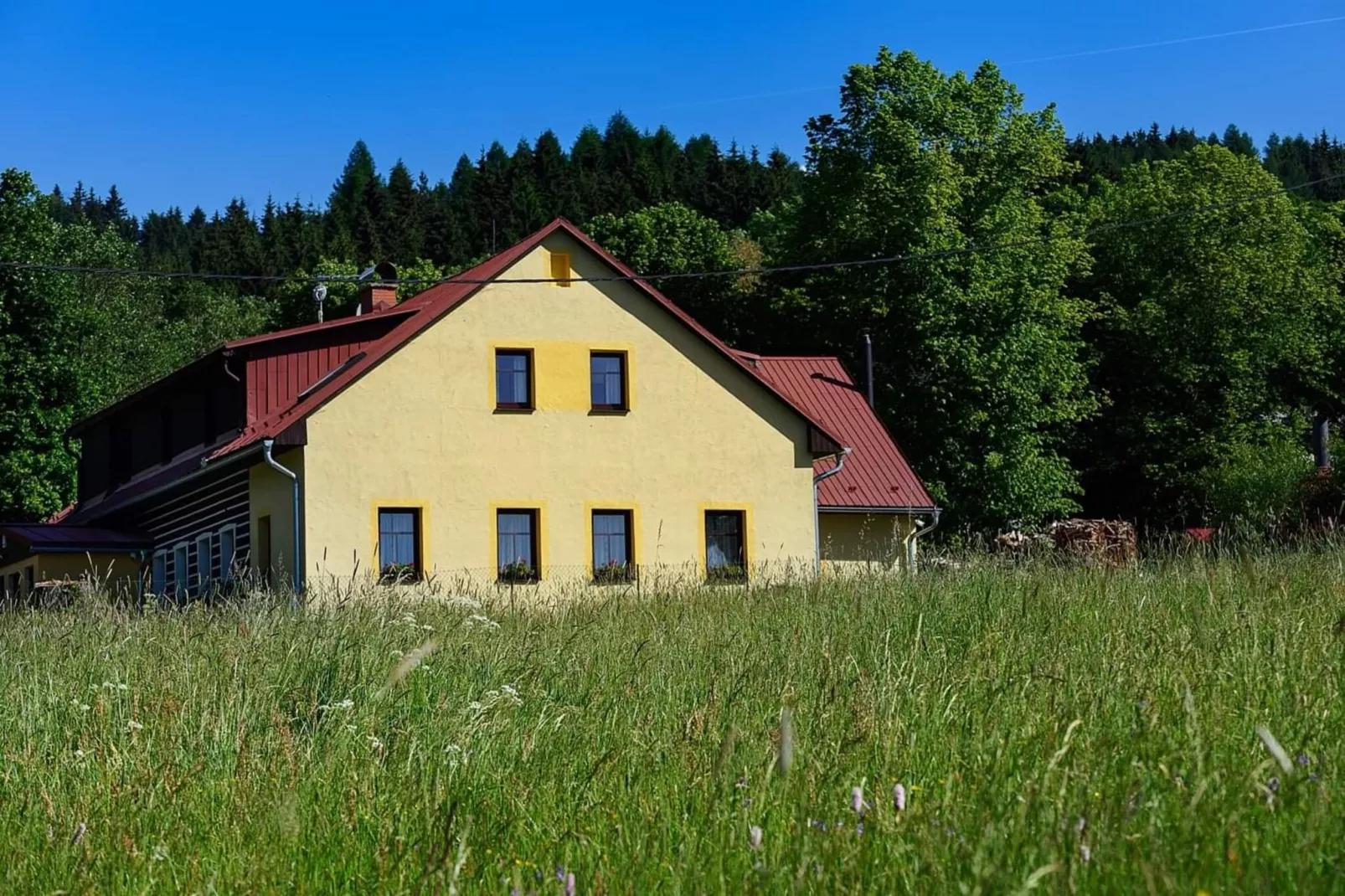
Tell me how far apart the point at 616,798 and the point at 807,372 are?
102 ft

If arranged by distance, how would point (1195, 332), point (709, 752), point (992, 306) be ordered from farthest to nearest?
point (1195, 332) < point (992, 306) < point (709, 752)

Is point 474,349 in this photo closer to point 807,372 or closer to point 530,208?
point 807,372

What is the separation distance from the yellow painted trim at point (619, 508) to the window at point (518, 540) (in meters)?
0.88

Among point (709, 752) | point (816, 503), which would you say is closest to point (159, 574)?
point (816, 503)

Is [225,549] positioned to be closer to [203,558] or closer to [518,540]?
[203,558]

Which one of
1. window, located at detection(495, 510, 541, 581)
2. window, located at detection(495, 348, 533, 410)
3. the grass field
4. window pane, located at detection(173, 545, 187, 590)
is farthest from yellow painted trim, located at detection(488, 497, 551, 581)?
the grass field

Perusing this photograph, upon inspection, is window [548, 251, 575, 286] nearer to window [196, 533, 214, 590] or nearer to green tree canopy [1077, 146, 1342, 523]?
window [196, 533, 214, 590]

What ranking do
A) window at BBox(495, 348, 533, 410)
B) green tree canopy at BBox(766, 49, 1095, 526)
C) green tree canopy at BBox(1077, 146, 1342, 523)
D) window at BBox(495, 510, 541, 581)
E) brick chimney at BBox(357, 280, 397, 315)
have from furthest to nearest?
1. green tree canopy at BBox(1077, 146, 1342, 523)
2. green tree canopy at BBox(766, 49, 1095, 526)
3. brick chimney at BBox(357, 280, 397, 315)
4. window at BBox(495, 348, 533, 410)
5. window at BBox(495, 510, 541, 581)

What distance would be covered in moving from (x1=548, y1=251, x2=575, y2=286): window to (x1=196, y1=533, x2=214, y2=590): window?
8.00 m

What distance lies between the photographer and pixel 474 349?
92.5 feet

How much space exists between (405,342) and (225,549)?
543cm

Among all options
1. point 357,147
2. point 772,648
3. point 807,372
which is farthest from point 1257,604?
point 357,147

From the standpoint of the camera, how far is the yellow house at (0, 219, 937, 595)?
1073 inches

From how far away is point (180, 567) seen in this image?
3206 centimetres
